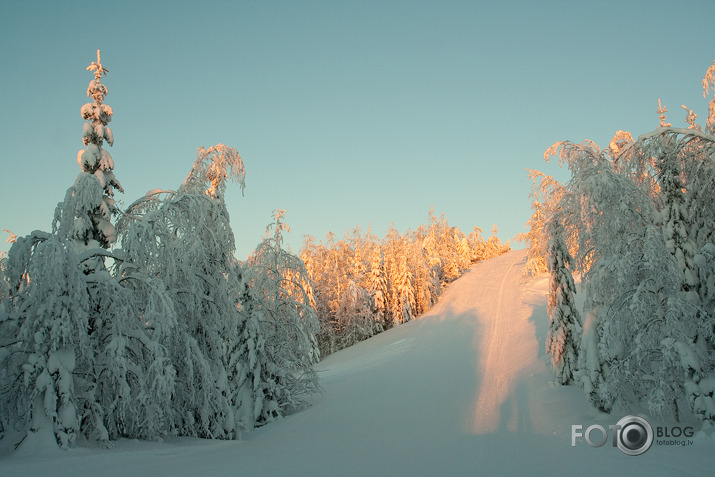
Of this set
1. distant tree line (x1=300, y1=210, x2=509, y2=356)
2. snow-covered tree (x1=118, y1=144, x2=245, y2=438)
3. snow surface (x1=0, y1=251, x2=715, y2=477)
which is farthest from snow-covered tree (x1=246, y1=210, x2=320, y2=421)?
distant tree line (x1=300, y1=210, x2=509, y2=356)

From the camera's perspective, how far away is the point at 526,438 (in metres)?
12.0

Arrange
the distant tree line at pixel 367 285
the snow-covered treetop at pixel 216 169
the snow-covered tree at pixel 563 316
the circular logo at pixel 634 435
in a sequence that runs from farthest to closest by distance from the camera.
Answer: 1. the distant tree line at pixel 367 285
2. the snow-covered tree at pixel 563 316
3. the snow-covered treetop at pixel 216 169
4. the circular logo at pixel 634 435

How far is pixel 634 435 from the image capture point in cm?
1038

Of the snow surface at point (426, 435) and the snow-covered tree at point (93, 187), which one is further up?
the snow-covered tree at point (93, 187)

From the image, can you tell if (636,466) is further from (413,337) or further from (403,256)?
(403,256)

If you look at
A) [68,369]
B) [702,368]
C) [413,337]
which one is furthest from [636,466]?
[413,337]

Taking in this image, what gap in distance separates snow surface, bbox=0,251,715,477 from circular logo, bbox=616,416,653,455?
257mm

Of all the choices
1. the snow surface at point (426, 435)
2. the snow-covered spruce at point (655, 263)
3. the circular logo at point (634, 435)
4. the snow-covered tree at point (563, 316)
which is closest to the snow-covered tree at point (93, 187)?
the snow surface at point (426, 435)

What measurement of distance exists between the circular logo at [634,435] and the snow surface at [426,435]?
257 millimetres

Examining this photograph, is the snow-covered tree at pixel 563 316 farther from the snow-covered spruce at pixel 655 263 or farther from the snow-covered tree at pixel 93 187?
the snow-covered tree at pixel 93 187

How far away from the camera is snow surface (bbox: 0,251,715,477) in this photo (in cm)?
810

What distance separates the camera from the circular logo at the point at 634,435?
9719mm

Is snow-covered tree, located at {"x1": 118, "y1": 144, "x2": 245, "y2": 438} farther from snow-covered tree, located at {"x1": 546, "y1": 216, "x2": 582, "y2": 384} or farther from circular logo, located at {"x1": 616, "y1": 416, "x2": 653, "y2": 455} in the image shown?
snow-covered tree, located at {"x1": 546, "y1": 216, "x2": 582, "y2": 384}

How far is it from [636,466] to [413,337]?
2890 cm
